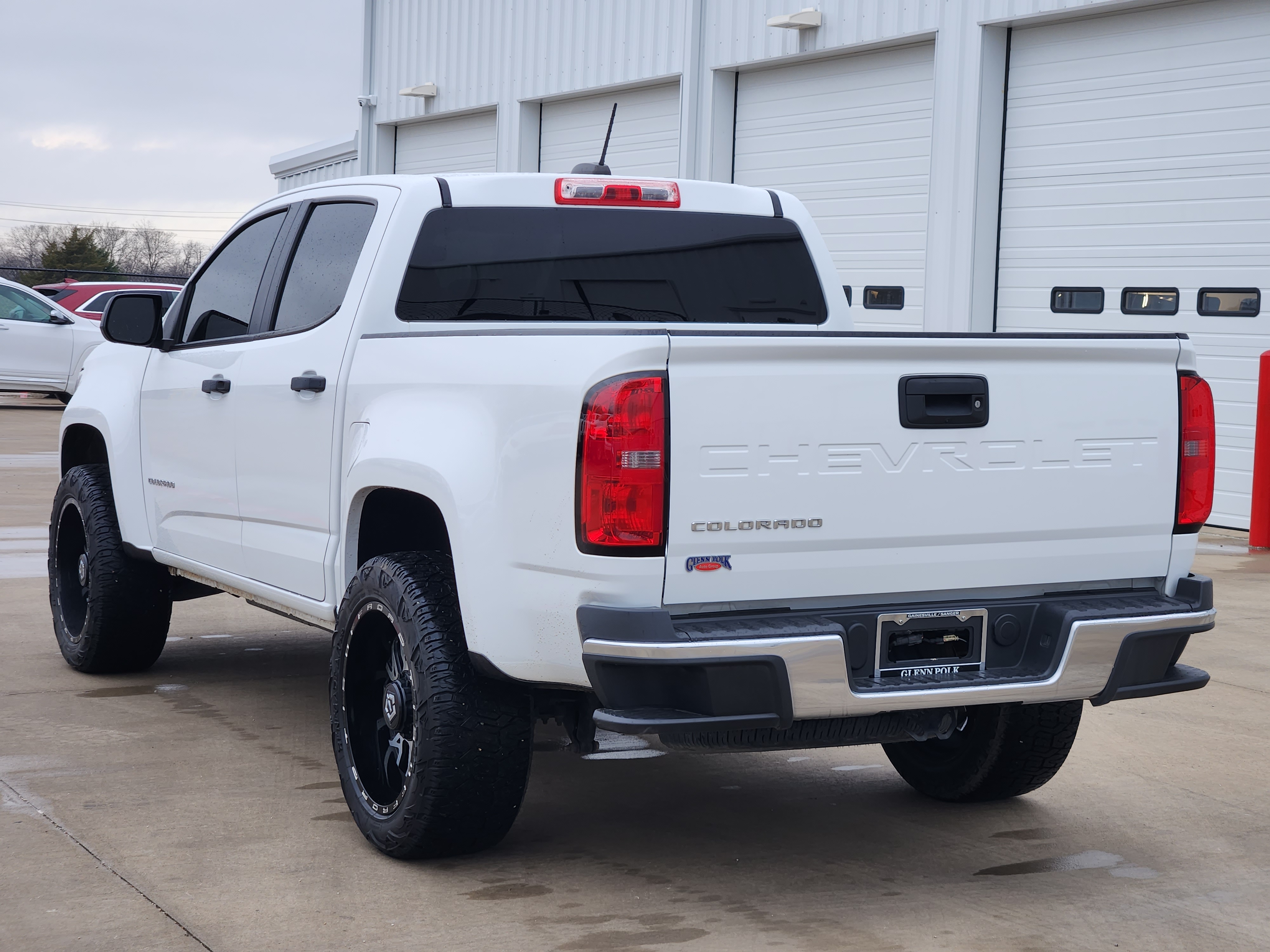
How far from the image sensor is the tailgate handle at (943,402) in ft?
12.5

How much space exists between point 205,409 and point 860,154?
34.2 feet

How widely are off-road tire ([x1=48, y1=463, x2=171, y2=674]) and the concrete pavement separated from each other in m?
0.18

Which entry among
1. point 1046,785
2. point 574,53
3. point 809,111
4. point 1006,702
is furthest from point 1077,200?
point 1006,702

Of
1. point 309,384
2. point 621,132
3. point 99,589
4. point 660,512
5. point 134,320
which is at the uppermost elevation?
point 621,132

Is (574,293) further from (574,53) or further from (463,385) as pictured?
(574,53)

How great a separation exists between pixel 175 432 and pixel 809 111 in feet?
35.4

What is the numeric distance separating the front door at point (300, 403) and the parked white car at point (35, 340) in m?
16.5

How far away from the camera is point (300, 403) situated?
4.84 meters

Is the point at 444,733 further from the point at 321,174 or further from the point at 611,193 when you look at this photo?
the point at 321,174

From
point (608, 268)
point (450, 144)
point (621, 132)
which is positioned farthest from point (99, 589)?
point (450, 144)

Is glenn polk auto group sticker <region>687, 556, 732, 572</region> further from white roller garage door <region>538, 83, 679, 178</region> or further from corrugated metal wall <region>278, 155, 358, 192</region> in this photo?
corrugated metal wall <region>278, 155, 358, 192</region>

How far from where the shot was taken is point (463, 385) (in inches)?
157

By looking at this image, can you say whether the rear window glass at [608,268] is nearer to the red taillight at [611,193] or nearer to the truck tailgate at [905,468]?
the red taillight at [611,193]

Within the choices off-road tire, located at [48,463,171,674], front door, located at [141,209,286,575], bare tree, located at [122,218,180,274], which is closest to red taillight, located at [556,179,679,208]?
front door, located at [141,209,286,575]
